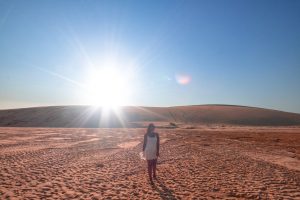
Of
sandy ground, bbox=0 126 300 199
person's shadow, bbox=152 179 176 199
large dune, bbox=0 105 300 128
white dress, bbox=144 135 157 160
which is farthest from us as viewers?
large dune, bbox=0 105 300 128

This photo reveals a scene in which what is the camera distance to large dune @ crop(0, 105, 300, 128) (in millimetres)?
72062

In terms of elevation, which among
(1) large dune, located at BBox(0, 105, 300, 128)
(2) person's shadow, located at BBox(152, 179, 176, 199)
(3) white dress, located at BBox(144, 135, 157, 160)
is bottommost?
(2) person's shadow, located at BBox(152, 179, 176, 199)

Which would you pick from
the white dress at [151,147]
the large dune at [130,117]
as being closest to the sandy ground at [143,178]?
the white dress at [151,147]

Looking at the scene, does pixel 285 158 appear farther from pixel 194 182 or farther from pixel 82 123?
pixel 82 123

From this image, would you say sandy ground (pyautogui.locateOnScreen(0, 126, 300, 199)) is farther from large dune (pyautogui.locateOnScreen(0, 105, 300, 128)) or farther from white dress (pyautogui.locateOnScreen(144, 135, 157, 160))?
large dune (pyautogui.locateOnScreen(0, 105, 300, 128))

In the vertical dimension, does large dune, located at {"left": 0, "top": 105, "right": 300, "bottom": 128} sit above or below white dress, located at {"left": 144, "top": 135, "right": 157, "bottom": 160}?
above

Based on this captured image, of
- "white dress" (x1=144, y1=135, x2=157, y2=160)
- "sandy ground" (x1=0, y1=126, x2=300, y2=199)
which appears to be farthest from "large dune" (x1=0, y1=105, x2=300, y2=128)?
"white dress" (x1=144, y1=135, x2=157, y2=160)

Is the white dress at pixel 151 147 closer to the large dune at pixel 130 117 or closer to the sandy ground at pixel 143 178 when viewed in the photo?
the sandy ground at pixel 143 178

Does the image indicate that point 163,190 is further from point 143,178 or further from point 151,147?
point 143,178

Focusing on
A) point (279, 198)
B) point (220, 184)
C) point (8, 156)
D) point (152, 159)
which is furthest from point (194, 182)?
point (8, 156)

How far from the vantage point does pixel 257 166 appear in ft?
49.2

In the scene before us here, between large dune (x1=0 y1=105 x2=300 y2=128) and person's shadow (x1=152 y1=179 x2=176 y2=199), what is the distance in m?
57.1

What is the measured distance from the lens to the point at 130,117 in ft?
275

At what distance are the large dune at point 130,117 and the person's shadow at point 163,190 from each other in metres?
57.1
